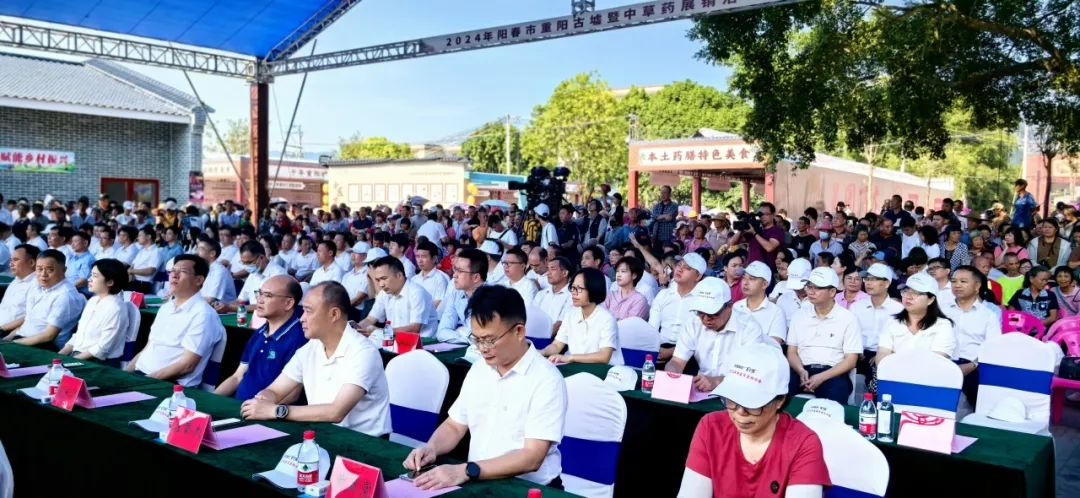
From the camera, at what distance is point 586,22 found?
444 inches

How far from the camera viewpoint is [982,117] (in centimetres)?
1002

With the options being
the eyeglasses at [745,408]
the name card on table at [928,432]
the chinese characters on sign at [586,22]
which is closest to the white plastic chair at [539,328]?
the name card on table at [928,432]

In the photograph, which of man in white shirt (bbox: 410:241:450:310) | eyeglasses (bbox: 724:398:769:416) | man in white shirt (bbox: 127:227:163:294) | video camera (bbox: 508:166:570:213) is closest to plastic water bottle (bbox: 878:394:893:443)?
eyeglasses (bbox: 724:398:769:416)

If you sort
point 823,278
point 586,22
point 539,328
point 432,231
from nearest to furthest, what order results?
point 823,278
point 539,328
point 586,22
point 432,231

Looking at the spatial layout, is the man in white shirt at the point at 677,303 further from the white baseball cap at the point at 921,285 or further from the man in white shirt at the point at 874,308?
the white baseball cap at the point at 921,285

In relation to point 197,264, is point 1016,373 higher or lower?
lower

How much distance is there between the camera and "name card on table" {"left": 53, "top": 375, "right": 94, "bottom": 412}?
346cm

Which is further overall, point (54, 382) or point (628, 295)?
point (628, 295)

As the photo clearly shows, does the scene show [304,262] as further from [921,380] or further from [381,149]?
[381,149]

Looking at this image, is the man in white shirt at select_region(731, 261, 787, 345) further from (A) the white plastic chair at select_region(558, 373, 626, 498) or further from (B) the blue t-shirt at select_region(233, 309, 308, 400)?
(B) the blue t-shirt at select_region(233, 309, 308, 400)

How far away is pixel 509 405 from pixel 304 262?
8767 mm

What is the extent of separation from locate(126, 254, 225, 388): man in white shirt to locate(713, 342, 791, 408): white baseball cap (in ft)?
11.5

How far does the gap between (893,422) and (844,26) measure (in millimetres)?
7232

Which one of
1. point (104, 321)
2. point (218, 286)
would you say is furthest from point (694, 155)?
point (104, 321)
